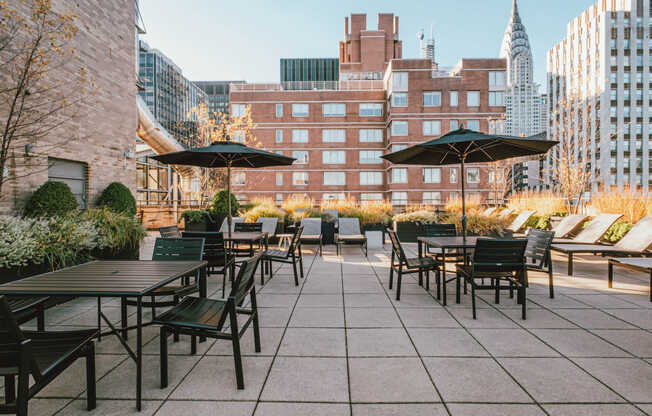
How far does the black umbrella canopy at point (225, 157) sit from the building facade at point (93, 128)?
261cm

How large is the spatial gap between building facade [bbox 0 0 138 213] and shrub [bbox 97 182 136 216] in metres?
0.22

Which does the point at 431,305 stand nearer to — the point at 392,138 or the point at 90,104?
the point at 90,104

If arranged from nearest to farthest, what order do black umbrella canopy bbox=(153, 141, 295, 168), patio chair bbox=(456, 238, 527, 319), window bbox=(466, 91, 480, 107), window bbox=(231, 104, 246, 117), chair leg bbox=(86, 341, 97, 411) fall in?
chair leg bbox=(86, 341, 97, 411) → patio chair bbox=(456, 238, 527, 319) → black umbrella canopy bbox=(153, 141, 295, 168) → window bbox=(466, 91, 480, 107) → window bbox=(231, 104, 246, 117)

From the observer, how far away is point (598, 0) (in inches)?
2854

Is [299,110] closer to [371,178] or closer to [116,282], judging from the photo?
[371,178]

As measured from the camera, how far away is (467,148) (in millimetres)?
5070

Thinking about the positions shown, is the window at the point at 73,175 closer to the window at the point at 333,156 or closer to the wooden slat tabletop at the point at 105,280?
the wooden slat tabletop at the point at 105,280

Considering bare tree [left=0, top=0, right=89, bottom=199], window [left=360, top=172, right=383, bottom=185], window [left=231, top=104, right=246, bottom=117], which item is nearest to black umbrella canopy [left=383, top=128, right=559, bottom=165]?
bare tree [left=0, top=0, right=89, bottom=199]

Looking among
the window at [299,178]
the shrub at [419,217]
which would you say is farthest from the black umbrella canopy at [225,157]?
the window at [299,178]

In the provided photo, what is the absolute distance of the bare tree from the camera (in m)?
5.48

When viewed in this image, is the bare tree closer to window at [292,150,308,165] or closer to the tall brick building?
the tall brick building

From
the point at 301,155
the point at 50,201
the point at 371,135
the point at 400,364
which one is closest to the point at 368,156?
the point at 371,135

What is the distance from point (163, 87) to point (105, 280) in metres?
83.6

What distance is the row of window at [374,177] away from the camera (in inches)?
1233
